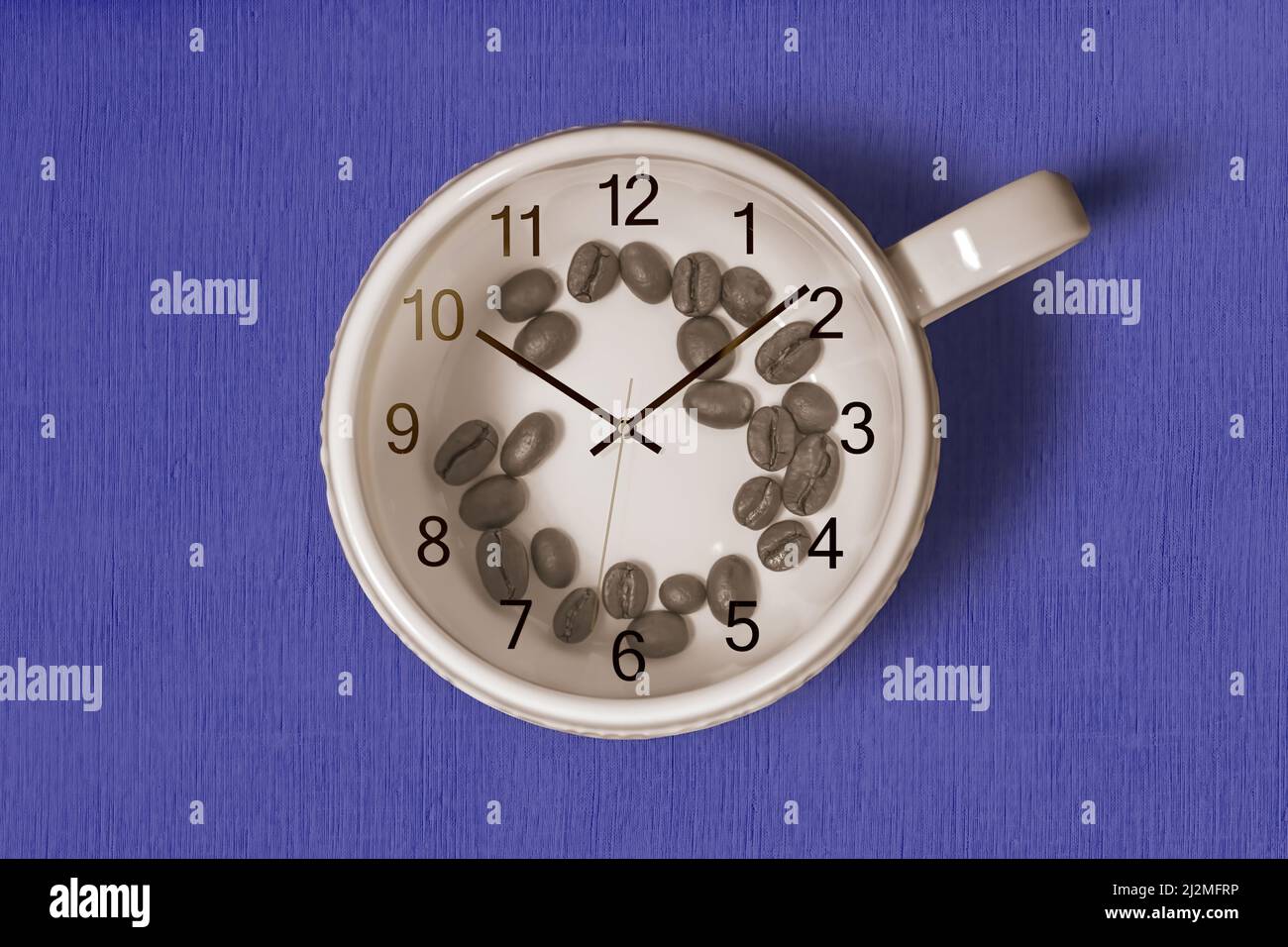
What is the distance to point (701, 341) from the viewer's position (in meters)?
0.72

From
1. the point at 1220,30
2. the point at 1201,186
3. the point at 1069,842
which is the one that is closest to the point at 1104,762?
the point at 1069,842

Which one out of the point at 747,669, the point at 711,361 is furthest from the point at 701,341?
the point at 747,669

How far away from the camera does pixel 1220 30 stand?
0.79 m

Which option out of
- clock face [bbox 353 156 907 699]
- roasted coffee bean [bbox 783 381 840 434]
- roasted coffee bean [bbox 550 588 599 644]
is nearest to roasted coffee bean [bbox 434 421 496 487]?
clock face [bbox 353 156 907 699]

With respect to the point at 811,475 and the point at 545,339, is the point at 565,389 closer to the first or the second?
the point at 545,339

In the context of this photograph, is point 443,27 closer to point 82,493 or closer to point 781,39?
point 781,39

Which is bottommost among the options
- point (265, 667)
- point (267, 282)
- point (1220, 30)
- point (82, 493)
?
point (265, 667)

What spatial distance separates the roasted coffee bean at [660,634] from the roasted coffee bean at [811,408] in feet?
0.51

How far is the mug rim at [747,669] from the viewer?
62 cm

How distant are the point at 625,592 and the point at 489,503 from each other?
11cm

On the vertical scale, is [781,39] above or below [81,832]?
above

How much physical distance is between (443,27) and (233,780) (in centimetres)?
59

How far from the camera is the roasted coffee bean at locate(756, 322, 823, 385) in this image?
0.71m

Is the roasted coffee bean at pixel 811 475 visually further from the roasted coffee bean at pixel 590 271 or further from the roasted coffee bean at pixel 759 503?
the roasted coffee bean at pixel 590 271
